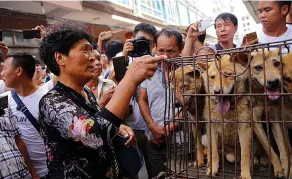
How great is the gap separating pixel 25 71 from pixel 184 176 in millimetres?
2072

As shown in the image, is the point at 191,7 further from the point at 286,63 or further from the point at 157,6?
the point at 286,63

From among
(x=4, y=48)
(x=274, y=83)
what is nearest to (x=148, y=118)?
(x=274, y=83)

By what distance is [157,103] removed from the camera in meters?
3.17

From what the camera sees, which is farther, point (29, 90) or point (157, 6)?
point (157, 6)

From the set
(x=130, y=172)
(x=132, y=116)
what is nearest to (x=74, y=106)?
(x=130, y=172)

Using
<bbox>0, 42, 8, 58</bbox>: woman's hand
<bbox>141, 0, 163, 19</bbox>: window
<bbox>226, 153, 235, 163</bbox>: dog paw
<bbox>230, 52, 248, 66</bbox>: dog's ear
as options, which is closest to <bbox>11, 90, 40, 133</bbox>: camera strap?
<bbox>0, 42, 8, 58</bbox>: woman's hand

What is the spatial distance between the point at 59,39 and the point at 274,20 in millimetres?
1959

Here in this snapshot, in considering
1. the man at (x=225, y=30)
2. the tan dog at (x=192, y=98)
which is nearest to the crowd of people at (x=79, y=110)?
the tan dog at (x=192, y=98)

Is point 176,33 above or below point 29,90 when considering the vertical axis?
above

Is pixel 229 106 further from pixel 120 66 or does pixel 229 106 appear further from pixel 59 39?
pixel 59 39

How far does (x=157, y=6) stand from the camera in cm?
1861

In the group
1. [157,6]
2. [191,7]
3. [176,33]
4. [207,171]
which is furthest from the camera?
[191,7]

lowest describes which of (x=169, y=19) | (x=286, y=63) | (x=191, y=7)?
(x=286, y=63)

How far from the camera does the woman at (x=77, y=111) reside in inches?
63.4
